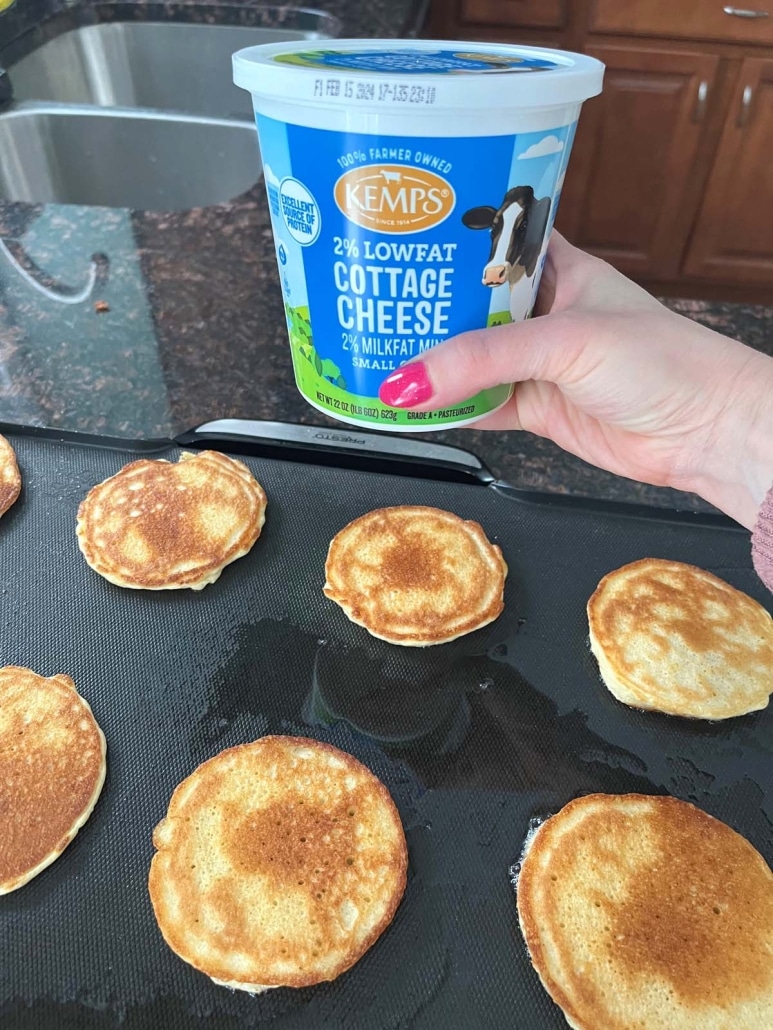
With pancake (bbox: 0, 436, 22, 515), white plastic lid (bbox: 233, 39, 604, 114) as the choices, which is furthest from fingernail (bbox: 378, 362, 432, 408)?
pancake (bbox: 0, 436, 22, 515)

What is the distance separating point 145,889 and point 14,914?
134 mm

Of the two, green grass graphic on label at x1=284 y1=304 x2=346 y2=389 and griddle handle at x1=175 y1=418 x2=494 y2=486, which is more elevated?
green grass graphic on label at x1=284 y1=304 x2=346 y2=389

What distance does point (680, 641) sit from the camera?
100cm

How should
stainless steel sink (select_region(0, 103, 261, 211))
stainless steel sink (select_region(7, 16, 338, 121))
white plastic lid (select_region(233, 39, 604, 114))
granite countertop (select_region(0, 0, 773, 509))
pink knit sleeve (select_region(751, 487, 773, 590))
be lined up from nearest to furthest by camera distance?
white plastic lid (select_region(233, 39, 604, 114)) < pink knit sleeve (select_region(751, 487, 773, 590)) < granite countertop (select_region(0, 0, 773, 509)) < stainless steel sink (select_region(0, 103, 261, 211)) < stainless steel sink (select_region(7, 16, 338, 121))

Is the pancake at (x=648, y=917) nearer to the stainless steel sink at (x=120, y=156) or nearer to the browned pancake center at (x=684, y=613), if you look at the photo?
the browned pancake center at (x=684, y=613)

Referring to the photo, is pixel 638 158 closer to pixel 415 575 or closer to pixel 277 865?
pixel 415 575

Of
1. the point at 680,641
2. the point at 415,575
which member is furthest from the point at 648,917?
the point at 415,575

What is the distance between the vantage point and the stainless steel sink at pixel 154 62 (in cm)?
207

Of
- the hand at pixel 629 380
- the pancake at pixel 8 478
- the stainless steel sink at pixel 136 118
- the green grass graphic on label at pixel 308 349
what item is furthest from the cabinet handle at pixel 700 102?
the pancake at pixel 8 478

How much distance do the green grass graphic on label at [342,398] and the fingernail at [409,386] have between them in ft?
0.09

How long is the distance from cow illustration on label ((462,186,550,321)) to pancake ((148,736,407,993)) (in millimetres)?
568

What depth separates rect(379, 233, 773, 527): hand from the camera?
2.46 ft

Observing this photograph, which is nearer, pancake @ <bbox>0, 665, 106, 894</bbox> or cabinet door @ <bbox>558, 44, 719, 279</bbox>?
pancake @ <bbox>0, 665, 106, 894</bbox>

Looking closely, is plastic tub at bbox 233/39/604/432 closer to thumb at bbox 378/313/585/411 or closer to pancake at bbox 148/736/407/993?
thumb at bbox 378/313/585/411
